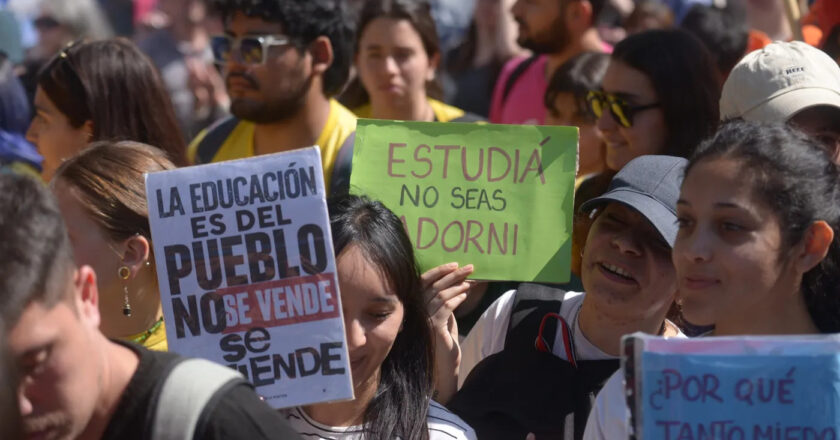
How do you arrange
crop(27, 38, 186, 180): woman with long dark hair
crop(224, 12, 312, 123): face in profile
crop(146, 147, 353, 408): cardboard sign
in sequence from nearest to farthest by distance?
crop(146, 147, 353, 408): cardboard sign → crop(27, 38, 186, 180): woman with long dark hair → crop(224, 12, 312, 123): face in profile

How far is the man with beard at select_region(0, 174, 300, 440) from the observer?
6.79 ft

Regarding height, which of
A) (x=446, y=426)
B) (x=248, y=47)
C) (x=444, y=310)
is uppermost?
(x=248, y=47)

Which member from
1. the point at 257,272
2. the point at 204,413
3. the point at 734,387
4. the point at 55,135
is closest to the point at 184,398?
the point at 204,413

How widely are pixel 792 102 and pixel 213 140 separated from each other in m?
2.92

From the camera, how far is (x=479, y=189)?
377 cm

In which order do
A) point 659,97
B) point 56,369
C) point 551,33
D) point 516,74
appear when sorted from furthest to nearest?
point 516,74, point 551,33, point 659,97, point 56,369

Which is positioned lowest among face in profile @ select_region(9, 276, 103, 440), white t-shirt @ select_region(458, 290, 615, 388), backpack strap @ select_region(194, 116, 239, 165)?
white t-shirt @ select_region(458, 290, 615, 388)

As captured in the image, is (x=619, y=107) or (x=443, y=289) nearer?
(x=443, y=289)

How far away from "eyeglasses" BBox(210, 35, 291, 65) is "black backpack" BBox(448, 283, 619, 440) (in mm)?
2621

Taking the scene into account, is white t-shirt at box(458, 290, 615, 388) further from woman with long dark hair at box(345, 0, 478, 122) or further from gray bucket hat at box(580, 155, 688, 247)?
woman with long dark hair at box(345, 0, 478, 122)

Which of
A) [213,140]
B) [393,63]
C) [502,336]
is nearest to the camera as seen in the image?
[502,336]

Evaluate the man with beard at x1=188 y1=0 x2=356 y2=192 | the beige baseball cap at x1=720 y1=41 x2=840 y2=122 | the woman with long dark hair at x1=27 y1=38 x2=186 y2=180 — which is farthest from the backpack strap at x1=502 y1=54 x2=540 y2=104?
the beige baseball cap at x1=720 y1=41 x2=840 y2=122

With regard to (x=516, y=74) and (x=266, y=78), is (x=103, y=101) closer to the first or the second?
(x=266, y=78)

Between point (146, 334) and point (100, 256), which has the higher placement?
point (100, 256)
